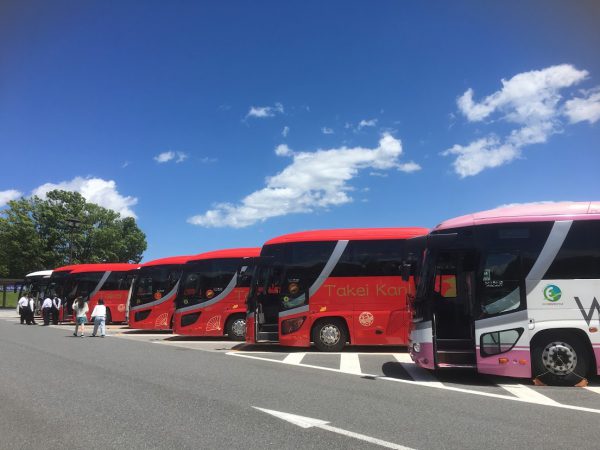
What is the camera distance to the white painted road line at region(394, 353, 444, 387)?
9.30 metres

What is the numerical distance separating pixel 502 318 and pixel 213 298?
12038 mm

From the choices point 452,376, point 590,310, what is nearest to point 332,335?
point 452,376

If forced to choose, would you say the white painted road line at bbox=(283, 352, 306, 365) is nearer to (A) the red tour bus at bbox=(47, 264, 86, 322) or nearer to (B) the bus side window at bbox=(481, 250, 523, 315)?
(B) the bus side window at bbox=(481, 250, 523, 315)

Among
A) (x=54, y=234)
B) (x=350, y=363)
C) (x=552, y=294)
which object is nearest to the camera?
(x=552, y=294)

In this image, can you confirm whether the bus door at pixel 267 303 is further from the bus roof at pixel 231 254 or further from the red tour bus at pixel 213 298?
the bus roof at pixel 231 254

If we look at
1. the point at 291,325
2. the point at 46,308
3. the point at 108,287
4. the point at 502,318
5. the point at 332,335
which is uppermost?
the point at 108,287

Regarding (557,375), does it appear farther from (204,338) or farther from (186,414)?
(204,338)

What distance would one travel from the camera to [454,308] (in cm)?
989

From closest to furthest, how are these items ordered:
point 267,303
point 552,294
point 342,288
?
point 552,294
point 342,288
point 267,303

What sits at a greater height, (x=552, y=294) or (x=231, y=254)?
(x=231, y=254)

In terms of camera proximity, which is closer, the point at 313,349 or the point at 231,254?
the point at 313,349

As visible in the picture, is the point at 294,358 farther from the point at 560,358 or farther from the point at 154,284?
the point at 154,284

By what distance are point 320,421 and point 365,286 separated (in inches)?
317

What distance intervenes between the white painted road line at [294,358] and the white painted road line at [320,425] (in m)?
5.22
